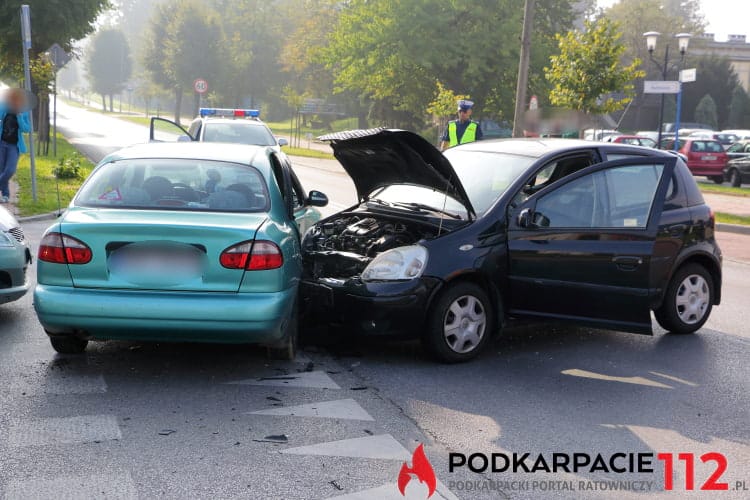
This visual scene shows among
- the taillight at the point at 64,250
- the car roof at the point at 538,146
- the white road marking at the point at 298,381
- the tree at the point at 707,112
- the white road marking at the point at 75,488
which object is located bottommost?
the white road marking at the point at 75,488

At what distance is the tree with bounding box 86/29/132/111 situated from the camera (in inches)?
4486

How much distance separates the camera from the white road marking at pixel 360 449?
4531mm

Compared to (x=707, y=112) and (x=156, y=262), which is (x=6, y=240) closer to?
(x=156, y=262)

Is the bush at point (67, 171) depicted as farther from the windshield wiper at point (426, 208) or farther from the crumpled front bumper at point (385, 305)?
the crumpled front bumper at point (385, 305)

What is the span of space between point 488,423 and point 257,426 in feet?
4.43

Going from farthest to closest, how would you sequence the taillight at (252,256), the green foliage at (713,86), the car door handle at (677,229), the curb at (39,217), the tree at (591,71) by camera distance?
the green foliage at (713,86) → the tree at (591,71) → the curb at (39,217) → the car door handle at (677,229) → the taillight at (252,256)

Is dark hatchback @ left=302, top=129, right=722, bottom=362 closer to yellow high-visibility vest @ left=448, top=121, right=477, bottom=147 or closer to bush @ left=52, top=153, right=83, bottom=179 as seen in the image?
yellow high-visibility vest @ left=448, top=121, right=477, bottom=147

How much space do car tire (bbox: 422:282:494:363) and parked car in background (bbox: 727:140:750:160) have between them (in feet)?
93.6

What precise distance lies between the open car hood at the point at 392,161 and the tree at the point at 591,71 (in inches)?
640

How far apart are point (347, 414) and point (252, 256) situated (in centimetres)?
119

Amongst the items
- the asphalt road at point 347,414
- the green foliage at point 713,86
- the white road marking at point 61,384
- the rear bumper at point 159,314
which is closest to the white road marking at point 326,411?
the asphalt road at point 347,414

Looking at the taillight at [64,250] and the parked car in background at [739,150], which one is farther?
the parked car in background at [739,150]

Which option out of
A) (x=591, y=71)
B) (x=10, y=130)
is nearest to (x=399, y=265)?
(x=10, y=130)

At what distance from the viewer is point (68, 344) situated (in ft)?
20.2
